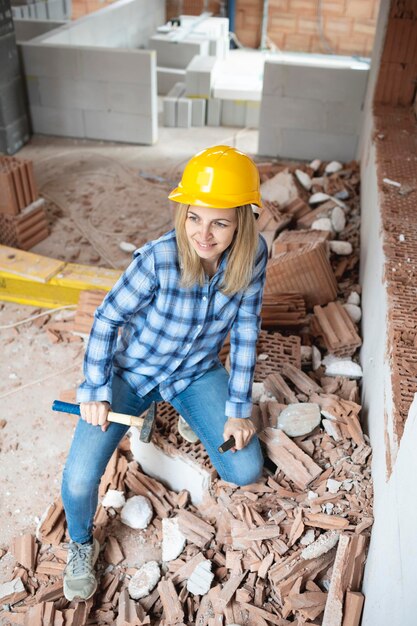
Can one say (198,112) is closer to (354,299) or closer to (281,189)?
(281,189)

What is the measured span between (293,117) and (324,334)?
4.57 meters

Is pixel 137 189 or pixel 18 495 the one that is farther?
pixel 137 189

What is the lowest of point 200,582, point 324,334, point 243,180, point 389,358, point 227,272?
point 200,582

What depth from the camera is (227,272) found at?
2244 millimetres

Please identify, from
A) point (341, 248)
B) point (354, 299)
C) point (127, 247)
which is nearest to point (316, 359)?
point (354, 299)

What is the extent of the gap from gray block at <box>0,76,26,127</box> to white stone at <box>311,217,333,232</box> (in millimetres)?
4484

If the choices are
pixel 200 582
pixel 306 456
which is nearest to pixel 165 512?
pixel 200 582

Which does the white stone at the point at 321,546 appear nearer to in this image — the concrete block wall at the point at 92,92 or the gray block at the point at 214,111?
the concrete block wall at the point at 92,92

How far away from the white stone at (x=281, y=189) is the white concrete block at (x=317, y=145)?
200cm

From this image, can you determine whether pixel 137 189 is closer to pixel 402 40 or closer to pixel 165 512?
pixel 402 40

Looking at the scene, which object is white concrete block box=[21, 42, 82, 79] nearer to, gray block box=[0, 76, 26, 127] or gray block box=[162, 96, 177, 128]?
gray block box=[0, 76, 26, 127]

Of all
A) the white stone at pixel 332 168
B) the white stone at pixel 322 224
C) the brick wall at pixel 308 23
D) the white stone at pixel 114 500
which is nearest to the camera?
the white stone at pixel 114 500

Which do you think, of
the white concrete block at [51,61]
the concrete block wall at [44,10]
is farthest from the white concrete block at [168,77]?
the white concrete block at [51,61]

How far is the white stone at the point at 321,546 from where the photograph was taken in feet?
7.23
